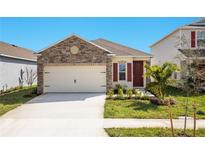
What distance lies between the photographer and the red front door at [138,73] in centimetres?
1881

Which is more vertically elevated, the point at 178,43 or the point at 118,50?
the point at 178,43

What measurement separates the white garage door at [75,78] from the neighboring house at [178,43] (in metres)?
4.94

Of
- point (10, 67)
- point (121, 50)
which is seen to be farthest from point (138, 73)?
point (10, 67)

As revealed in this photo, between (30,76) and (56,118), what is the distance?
16014 mm

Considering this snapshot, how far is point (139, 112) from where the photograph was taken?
10.7 meters

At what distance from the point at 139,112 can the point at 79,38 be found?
7597 millimetres

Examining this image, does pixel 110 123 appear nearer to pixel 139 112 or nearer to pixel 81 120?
pixel 81 120

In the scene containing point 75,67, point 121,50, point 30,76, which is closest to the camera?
point 75,67

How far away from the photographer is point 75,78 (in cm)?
1697

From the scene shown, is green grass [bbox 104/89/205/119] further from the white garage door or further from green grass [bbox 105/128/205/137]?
the white garage door

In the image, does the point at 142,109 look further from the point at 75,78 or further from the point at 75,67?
the point at 75,67

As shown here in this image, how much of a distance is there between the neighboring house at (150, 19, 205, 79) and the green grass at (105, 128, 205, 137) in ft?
22.6

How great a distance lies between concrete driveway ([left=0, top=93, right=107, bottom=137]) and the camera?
26.2 feet

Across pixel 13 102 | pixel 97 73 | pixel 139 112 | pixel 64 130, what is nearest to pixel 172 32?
pixel 97 73
